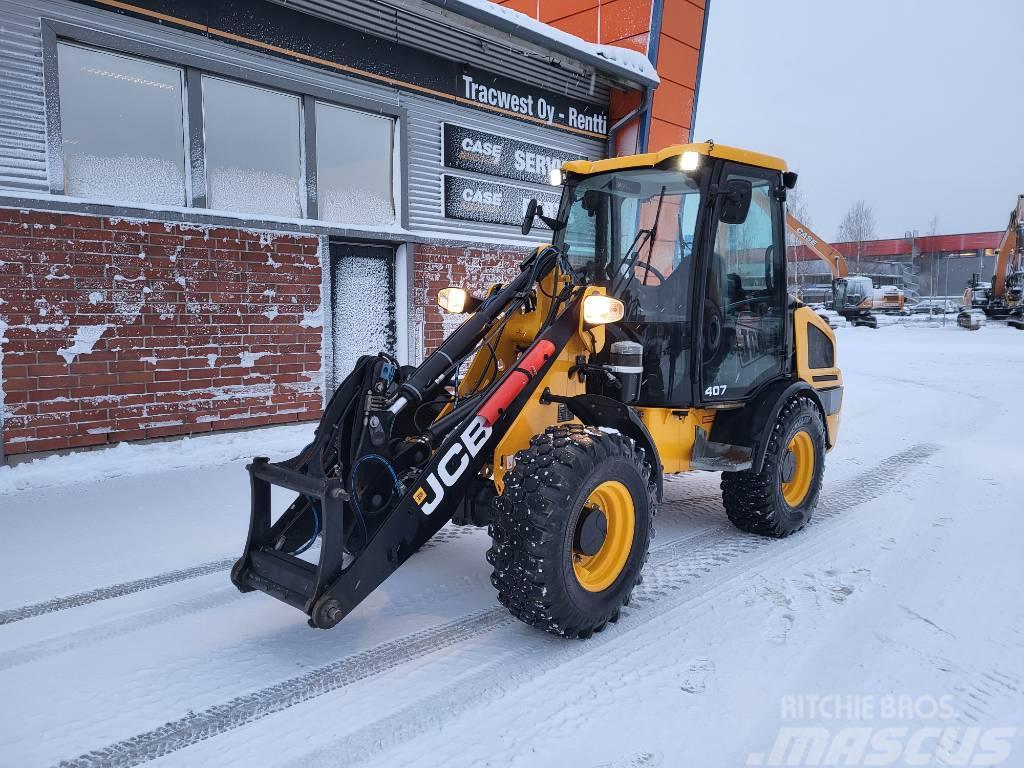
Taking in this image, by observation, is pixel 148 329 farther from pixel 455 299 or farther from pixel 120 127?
pixel 455 299

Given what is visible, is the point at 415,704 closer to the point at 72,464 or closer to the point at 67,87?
the point at 72,464

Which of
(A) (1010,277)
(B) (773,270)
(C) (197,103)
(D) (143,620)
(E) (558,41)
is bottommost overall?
(D) (143,620)

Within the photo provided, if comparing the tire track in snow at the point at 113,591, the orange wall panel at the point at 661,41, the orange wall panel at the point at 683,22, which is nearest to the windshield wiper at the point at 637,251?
the tire track in snow at the point at 113,591

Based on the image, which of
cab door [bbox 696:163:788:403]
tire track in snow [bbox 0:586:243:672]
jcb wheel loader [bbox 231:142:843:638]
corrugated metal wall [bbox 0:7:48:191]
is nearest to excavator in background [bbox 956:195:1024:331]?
cab door [bbox 696:163:788:403]

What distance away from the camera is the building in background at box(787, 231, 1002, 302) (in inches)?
2016

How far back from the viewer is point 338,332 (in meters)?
8.16

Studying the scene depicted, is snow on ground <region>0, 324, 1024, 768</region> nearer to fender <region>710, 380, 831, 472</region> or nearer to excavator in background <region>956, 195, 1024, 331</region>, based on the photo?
fender <region>710, 380, 831, 472</region>

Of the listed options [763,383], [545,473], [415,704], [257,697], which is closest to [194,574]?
[257,697]

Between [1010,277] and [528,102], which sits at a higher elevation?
[528,102]

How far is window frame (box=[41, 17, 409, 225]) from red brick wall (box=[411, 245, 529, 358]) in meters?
0.56

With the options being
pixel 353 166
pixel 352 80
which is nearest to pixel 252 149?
pixel 353 166

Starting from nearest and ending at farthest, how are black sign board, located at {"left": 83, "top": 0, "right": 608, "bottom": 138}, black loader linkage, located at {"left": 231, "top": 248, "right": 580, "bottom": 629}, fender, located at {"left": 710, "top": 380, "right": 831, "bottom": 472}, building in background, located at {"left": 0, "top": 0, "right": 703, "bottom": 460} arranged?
black loader linkage, located at {"left": 231, "top": 248, "right": 580, "bottom": 629}, fender, located at {"left": 710, "top": 380, "right": 831, "bottom": 472}, building in background, located at {"left": 0, "top": 0, "right": 703, "bottom": 460}, black sign board, located at {"left": 83, "top": 0, "right": 608, "bottom": 138}

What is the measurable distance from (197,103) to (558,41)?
4.70 metres

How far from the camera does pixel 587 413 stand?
141 inches
